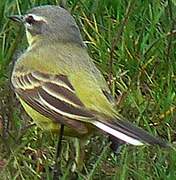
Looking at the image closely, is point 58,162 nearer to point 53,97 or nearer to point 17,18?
point 53,97

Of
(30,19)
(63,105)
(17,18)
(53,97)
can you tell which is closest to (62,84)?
(53,97)

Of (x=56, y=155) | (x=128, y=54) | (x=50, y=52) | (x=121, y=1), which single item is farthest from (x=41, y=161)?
(x=121, y=1)

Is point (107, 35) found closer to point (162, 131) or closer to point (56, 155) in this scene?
point (162, 131)

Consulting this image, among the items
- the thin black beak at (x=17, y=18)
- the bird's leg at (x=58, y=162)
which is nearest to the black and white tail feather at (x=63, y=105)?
the bird's leg at (x=58, y=162)

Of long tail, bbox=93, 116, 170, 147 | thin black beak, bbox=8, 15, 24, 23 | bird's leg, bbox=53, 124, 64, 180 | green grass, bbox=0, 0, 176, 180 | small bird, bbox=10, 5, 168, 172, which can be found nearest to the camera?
long tail, bbox=93, 116, 170, 147

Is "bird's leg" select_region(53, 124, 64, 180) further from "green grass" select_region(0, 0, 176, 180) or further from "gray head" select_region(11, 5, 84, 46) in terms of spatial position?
"gray head" select_region(11, 5, 84, 46)

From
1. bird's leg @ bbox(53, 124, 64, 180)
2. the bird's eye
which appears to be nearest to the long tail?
bird's leg @ bbox(53, 124, 64, 180)

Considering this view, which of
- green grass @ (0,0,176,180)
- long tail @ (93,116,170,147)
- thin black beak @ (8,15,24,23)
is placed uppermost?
long tail @ (93,116,170,147)

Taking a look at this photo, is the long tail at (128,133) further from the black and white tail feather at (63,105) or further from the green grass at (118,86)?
the green grass at (118,86)
